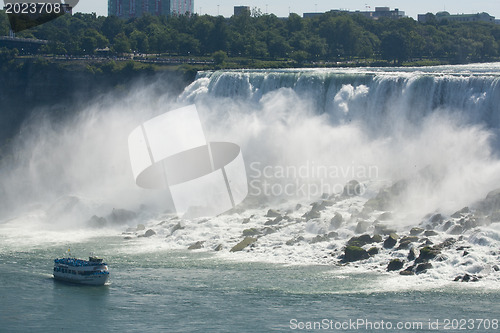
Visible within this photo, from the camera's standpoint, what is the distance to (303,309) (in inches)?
1138

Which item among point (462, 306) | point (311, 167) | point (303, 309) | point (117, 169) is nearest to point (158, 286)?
point (303, 309)

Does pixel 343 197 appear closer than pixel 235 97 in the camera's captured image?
Yes

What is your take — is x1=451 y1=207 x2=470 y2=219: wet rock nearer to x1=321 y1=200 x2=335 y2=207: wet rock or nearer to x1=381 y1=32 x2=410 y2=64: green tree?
x1=321 y1=200 x2=335 y2=207: wet rock

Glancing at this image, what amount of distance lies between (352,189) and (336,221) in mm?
5172

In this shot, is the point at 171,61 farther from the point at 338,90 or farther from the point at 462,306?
the point at 462,306

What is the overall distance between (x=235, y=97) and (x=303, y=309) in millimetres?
30013

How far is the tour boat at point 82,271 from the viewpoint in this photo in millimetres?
32406

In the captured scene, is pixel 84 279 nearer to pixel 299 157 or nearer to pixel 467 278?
pixel 467 278

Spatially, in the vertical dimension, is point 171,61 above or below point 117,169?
above

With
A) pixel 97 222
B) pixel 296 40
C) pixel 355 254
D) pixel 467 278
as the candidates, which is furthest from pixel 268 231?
pixel 296 40

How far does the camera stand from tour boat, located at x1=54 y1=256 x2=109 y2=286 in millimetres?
32406

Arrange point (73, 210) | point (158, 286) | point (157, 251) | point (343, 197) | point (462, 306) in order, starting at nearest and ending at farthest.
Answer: point (462, 306)
point (158, 286)
point (157, 251)
point (343, 197)
point (73, 210)

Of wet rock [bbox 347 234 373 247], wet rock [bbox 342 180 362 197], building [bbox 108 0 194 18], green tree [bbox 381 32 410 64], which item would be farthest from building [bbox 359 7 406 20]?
wet rock [bbox 347 234 373 247]

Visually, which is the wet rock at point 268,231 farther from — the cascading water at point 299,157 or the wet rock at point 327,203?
the wet rock at point 327,203
